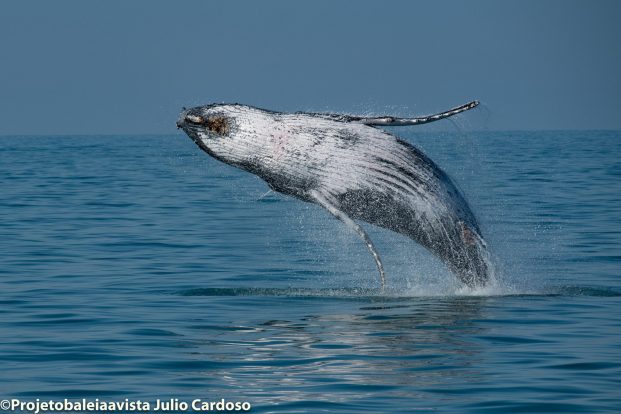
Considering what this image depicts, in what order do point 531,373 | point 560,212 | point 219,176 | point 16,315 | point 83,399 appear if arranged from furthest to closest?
point 219,176
point 560,212
point 16,315
point 531,373
point 83,399

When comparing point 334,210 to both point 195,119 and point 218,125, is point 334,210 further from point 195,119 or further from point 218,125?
point 195,119

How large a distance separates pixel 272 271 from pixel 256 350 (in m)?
8.20

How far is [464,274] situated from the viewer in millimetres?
18094

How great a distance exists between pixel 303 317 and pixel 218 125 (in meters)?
2.94

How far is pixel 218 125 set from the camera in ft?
→ 53.3

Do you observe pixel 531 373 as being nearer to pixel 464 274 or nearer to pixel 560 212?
pixel 464 274

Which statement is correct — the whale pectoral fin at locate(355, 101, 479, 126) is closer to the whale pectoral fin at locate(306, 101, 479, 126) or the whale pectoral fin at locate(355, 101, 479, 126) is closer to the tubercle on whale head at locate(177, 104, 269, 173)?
the whale pectoral fin at locate(306, 101, 479, 126)

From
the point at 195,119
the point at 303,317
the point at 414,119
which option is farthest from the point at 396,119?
the point at 303,317

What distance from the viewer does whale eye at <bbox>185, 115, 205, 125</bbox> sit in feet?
53.1

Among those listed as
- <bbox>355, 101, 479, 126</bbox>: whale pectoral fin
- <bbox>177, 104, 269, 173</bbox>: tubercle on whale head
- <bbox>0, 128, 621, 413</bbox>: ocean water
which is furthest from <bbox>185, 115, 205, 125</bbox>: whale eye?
<bbox>0, 128, 621, 413</bbox>: ocean water

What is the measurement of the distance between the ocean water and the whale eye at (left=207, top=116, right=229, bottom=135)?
8.48ft

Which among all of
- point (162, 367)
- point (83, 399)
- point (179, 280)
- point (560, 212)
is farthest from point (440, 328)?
point (560, 212)

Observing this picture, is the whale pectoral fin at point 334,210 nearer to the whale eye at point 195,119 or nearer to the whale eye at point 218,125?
the whale eye at point 218,125

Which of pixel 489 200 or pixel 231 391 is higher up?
pixel 489 200
